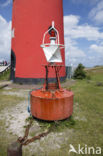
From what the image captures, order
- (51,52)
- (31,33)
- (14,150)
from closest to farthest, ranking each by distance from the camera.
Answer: (14,150), (51,52), (31,33)

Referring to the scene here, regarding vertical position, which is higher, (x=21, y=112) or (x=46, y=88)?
(x=46, y=88)

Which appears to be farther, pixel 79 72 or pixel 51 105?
pixel 79 72

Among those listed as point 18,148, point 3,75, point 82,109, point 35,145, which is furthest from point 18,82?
point 18,148

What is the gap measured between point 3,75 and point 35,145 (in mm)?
18419

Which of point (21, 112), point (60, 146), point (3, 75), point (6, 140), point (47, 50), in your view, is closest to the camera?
point (60, 146)

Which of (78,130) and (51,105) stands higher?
(51,105)

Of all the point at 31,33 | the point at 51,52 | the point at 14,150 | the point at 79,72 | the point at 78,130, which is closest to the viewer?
the point at 14,150

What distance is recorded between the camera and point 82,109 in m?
7.70

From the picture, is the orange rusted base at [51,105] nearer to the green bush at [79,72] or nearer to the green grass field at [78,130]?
the green grass field at [78,130]

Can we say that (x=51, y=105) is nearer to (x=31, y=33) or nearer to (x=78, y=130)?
Result: (x=78, y=130)

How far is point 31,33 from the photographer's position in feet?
48.6

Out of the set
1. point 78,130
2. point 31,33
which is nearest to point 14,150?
point 78,130

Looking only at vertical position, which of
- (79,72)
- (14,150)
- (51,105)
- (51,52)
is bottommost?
(14,150)

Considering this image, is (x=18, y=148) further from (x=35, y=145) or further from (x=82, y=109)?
(x=82, y=109)
